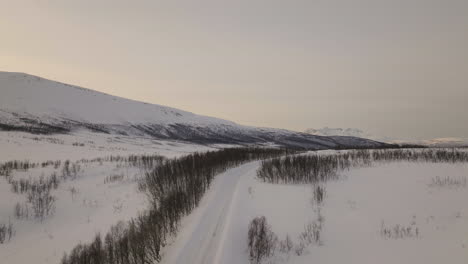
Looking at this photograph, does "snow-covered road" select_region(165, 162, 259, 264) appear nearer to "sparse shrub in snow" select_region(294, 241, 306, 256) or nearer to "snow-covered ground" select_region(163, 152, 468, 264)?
"snow-covered ground" select_region(163, 152, 468, 264)

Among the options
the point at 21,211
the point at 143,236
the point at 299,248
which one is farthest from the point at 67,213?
the point at 299,248

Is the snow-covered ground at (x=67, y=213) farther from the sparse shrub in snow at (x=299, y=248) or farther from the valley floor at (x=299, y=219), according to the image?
the sparse shrub in snow at (x=299, y=248)

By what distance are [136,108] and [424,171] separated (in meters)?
149

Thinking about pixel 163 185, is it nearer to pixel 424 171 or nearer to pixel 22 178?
pixel 22 178

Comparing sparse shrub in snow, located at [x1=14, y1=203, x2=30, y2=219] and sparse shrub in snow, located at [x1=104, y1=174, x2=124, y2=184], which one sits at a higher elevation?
sparse shrub in snow, located at [x1=104, y1=174, x2=124, y2=184]

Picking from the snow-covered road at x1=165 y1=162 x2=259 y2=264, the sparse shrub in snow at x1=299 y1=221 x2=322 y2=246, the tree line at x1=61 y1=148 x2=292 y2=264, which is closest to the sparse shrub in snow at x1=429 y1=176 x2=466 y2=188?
the sparse shrub in snow at x1=299 y1=221 x2=322 y2=246

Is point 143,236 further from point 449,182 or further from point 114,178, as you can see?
point 114,178

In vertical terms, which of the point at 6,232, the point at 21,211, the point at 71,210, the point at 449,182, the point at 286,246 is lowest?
the point at 6,232

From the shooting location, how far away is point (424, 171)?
13.4 metres

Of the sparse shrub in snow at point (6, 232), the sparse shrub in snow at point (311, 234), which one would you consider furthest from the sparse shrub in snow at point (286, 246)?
the sparse shrub in snow at point (6, 232)

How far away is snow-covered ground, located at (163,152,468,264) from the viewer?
523cm

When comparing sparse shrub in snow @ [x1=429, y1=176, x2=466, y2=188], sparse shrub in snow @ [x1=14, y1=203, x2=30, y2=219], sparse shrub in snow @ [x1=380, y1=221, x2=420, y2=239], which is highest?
sparse shrub in snow @ [x1=429, y1=176, x2=466, y2=188]

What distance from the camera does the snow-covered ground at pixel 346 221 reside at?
5230mm

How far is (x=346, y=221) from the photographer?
286 inches
